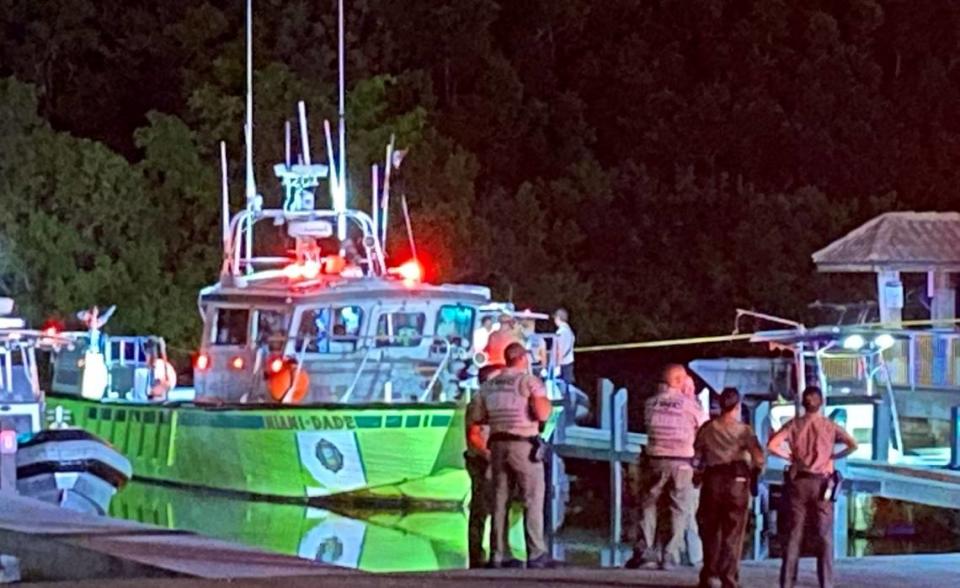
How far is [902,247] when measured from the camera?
118 feet

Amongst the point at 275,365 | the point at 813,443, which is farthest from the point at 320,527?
the point at 813,443

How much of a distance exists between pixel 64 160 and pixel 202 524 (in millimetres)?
18842

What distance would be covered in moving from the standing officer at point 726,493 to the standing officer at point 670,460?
1.96m

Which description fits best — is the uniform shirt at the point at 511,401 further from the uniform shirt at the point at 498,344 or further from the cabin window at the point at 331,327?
the cabin window at the point at 331,327

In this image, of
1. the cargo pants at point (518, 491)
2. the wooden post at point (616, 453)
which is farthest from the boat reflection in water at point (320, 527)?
the cargo pants at point (518, 491)

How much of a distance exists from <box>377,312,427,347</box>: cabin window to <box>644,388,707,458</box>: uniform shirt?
35.5ft

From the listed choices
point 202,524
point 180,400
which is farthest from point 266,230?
point 202,524

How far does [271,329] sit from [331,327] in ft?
2.80

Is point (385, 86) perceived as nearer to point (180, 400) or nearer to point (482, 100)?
point (482, 100)

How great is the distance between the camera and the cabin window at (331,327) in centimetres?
2697

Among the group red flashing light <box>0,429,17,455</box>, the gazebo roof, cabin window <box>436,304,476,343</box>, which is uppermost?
the gazebo roof

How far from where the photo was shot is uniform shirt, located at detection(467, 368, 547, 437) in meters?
16.3

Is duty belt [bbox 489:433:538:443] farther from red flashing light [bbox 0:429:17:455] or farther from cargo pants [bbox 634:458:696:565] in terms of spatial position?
red flashing light [bbox 0:429:17:455]

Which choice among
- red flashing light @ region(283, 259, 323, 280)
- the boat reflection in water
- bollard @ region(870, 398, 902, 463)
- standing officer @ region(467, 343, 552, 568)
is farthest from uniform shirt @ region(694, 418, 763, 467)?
red flashing light @ region(283, 259, 323, 280)
